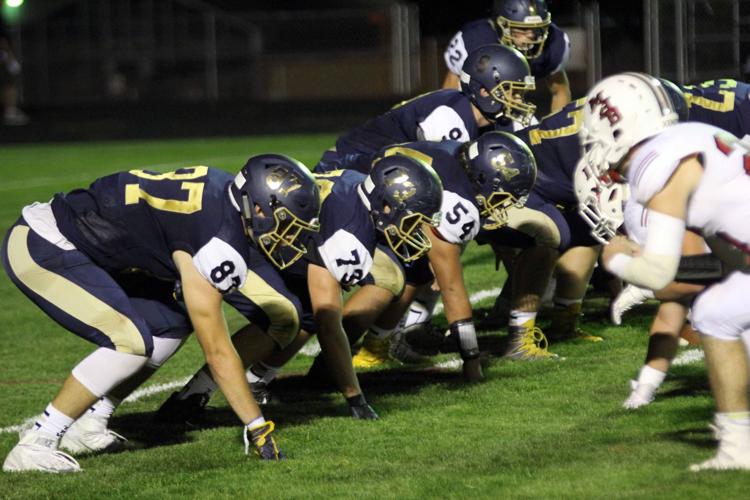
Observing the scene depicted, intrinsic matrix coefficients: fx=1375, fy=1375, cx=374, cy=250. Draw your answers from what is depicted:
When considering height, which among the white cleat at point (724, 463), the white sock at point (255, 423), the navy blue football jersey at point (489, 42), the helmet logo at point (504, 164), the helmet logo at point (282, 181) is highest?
the navy blue football jersey at point (489, 42)

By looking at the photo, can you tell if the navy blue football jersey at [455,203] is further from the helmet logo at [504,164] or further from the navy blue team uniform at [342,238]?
the navy blue team uniform at [342,238]

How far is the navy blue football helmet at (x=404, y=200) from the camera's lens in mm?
5590

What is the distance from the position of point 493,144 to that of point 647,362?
4.34 ft

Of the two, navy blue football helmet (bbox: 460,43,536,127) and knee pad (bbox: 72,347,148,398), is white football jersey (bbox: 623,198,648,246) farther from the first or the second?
navy blue football helmet (bbox: 460,43,536,127)

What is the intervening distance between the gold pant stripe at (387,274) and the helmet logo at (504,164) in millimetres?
677

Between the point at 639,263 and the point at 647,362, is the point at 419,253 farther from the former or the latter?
the point at 639,263

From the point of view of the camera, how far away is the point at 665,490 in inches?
175

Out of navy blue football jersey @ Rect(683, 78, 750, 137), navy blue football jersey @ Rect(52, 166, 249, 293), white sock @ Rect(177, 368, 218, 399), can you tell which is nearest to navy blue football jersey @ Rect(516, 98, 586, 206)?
navy blue football jersey @ Rect(683, 78, 750, 137)

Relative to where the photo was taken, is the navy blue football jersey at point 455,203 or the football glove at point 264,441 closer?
the football glove at point 264,441

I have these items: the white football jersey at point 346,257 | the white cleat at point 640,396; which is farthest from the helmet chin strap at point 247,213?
the white cleat at point 640,396

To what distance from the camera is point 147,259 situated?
5.38 metres

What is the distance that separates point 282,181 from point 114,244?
2.58ft

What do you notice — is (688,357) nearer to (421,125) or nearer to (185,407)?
(421,125)

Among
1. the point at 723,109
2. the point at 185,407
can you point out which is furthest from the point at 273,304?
the point at 723,109
